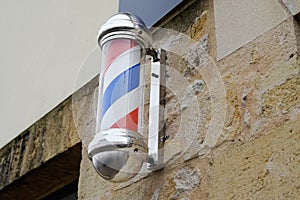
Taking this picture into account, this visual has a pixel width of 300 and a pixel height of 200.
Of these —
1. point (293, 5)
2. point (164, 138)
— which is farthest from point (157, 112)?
point (293, 5)

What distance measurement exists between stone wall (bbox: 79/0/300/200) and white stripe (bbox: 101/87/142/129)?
0.13m

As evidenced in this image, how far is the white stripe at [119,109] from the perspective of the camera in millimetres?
1296

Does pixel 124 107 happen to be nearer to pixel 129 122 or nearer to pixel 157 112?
pixel 129 122

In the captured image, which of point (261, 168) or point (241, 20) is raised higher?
point (241, 20)

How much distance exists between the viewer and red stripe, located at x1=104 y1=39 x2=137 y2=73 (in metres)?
1.37

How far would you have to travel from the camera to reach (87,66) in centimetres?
193

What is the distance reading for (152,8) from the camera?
62.4 inches

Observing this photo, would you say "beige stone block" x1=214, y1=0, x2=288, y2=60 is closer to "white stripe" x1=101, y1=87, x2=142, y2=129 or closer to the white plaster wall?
"white stripe" x1=101, y1=87, x2=142, y2=129

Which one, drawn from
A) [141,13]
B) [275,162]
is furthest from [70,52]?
[275,162]

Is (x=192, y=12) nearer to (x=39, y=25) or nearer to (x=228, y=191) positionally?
(x=228, y=191)

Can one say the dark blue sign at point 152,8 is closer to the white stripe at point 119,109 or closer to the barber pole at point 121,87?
the barber pole at point 121,87

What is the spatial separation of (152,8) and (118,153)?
49cm

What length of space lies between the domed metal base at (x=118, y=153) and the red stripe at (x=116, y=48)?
7.1 inches

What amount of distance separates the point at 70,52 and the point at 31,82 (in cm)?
25
